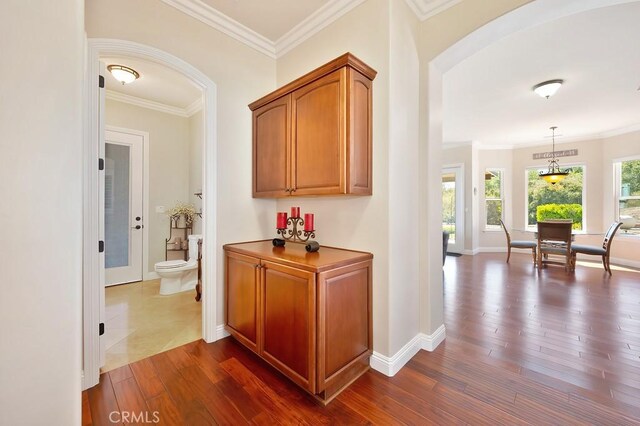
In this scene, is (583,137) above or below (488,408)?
above

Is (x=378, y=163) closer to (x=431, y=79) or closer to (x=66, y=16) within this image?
(x=431, y=79)

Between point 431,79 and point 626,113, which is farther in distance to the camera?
point 626,113

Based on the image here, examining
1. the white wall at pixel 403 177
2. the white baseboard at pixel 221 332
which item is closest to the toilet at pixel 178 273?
the white baseboard at pixel 221 332

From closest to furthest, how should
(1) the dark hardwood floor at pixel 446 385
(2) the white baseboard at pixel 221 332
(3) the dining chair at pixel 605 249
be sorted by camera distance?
(1) the dark hardwood floor at pixel 446 385 < (2) the white baseboard at pixel 221 332 < (3) the dining chair at pixel 605 249

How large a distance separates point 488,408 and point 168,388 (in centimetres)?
205

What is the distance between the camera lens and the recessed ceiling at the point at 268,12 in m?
2.28

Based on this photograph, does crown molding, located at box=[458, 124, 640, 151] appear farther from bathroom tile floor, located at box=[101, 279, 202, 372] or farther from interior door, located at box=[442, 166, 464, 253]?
bathroom tile floor, located at box=[101, 279, 202, 372]

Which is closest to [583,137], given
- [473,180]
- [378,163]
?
[473,180]

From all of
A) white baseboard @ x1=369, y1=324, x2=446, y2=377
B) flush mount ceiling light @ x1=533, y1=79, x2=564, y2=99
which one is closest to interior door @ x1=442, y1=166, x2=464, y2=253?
flush mount ceiling light @ x1=533, y1=79, x2=564, y2=99

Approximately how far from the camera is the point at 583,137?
244 inches

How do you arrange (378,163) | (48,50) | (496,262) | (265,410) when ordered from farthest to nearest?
(496,262), (378,163), (265,410), (48,50)

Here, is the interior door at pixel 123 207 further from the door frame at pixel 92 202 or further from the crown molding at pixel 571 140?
the crown molding at pixel 571 140

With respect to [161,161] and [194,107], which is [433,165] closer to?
[194,107]

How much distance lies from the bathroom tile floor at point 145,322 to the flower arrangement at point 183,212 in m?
1.21
